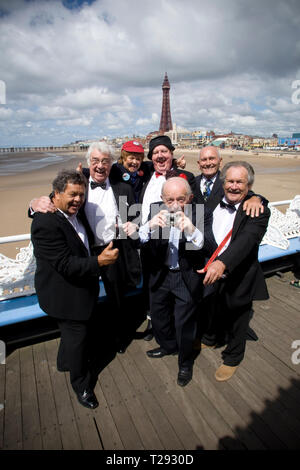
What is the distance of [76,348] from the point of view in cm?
218

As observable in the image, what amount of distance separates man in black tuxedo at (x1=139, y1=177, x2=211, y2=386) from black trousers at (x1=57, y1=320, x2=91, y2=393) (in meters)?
0.73

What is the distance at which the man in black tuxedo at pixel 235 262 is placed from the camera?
2023mm

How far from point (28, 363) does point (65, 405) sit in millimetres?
718

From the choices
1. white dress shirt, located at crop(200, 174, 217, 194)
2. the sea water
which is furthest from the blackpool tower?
white dress shirt, located at crop(200, 174, 217, 194)

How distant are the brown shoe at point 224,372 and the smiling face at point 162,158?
6.95 feet

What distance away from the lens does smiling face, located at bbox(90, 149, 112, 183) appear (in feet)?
7.71

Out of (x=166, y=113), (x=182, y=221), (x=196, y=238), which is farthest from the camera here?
(x=166, y=113)

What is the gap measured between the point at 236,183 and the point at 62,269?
5.00 feet

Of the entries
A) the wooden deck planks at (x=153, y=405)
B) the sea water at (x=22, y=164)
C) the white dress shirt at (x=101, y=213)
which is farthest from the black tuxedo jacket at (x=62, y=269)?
the sea water at (x=22, y=164)

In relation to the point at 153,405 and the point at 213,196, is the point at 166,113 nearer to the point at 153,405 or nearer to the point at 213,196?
the point at 213,196

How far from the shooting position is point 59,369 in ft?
8.71

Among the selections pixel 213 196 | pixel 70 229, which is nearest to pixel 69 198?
pixel 70 229

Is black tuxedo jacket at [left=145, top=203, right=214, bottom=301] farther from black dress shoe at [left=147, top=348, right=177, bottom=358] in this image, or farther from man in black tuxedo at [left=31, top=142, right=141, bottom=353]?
black dress shoe at [left=147, top=348, right=177, bottom=358]
